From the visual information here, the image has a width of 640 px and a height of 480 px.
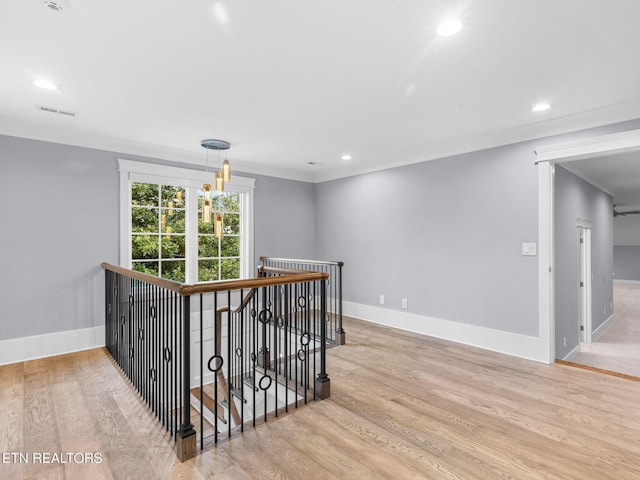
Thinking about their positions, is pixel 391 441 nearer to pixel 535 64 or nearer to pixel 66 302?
pixel 535 64

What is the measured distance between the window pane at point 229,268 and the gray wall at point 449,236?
1.72 metres

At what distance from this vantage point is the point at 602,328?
6160 millimetres

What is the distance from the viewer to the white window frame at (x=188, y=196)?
420cm

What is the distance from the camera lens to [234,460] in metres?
1.95

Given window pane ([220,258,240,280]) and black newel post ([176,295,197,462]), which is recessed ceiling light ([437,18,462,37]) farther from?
window pane ([220,258,240,280])

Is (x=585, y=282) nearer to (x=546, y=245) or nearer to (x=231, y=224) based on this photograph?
(x=546, y=245)

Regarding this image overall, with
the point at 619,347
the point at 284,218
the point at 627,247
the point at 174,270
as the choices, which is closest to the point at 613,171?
the point at 619,347

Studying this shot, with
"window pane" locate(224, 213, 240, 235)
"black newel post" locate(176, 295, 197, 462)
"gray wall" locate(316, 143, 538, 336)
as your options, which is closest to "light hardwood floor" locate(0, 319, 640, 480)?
"black newel post" locate(176, 295, 197, 462)

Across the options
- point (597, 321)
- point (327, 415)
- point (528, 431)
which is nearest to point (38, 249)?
point (327, 415)

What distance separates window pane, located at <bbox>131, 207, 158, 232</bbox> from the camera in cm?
436

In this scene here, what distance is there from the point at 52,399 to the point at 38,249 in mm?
1770

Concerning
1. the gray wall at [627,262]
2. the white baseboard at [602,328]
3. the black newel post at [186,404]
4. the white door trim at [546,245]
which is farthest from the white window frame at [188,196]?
the gray wall at [627,262]

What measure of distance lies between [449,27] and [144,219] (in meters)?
4.08

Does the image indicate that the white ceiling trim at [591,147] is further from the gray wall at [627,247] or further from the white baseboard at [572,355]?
the gray wall at [627,247]
